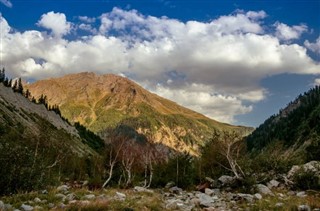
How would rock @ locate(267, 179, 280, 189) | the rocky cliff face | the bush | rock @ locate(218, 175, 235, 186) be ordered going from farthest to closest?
the rocky cliff face, rock @ locate(218, 175, 235, 186), rock @ locate(267, 179, 280, 189), the bush

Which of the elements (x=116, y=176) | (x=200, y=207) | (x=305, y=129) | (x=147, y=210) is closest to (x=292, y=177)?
(x=200, y=207)

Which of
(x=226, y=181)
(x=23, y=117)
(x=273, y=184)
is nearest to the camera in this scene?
(x=273, y=184)

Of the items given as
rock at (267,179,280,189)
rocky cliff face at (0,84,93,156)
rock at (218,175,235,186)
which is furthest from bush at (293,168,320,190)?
rocky cliff face at (0,84,93,156)

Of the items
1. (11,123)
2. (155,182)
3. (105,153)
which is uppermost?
(11,123)

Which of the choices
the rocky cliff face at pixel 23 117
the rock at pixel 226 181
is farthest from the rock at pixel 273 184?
the rocky cliff face at pixel 23 117

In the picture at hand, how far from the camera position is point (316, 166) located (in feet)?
113

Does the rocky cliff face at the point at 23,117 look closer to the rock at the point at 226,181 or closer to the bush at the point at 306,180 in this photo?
the rock at the point at 226,181

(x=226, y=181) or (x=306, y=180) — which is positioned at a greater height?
(x=306, y=180)

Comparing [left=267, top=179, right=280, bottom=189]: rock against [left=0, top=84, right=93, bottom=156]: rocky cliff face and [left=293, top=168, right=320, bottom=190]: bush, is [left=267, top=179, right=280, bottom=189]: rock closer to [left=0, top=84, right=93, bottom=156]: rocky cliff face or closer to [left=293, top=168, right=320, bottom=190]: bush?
[left=293, top=168, right=320, bottom=190]: bush

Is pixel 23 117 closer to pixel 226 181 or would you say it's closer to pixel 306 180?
pixel 226 181

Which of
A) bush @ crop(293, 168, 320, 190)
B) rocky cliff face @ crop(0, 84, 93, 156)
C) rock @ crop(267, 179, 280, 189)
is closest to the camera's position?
bush @ crop(293, 168, 320, 190)

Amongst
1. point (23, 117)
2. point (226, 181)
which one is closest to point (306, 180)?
point (226, 181)

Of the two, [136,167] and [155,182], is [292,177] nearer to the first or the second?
[155,182]

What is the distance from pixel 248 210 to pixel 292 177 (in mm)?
17573
